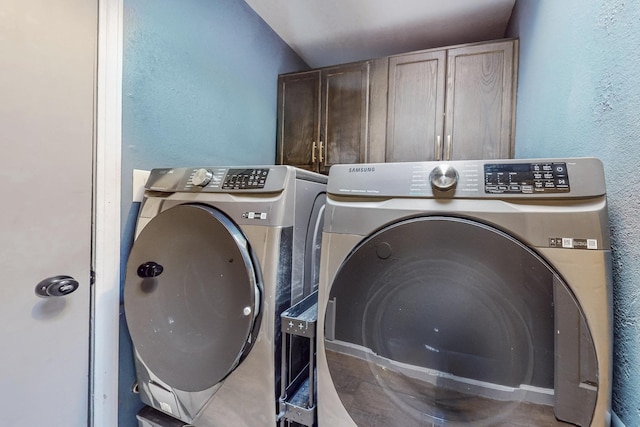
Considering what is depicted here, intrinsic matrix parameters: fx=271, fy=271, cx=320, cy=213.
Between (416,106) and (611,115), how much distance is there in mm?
1210

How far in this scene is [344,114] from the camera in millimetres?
2000

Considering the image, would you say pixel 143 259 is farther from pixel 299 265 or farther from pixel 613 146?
pixel 613 146

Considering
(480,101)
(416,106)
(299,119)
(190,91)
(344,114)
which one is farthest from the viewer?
(299,119)

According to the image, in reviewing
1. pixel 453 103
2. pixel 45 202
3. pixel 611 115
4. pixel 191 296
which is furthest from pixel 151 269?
pixel 453 103

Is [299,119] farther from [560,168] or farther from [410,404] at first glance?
[410,404]

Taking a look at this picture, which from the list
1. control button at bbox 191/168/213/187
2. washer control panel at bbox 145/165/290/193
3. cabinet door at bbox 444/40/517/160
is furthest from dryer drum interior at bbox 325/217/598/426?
cabinet door at bbox 444/40/517/160

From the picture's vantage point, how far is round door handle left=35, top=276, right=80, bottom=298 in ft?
2.96

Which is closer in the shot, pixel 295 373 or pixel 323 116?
pixel 295 373

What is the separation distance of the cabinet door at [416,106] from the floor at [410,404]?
1437mm

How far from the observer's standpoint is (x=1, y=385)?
2.73 feet

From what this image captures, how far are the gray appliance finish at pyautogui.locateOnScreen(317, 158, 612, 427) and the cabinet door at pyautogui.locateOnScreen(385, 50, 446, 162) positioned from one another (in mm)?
1175

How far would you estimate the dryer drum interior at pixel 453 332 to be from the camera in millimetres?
575

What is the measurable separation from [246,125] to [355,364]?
1.60m

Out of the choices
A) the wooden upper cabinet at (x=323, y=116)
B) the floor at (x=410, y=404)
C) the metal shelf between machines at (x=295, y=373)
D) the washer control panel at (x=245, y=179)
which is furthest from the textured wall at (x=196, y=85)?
the floor at (x=410, y=404)
